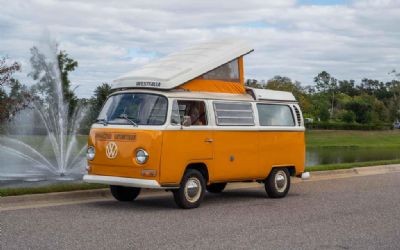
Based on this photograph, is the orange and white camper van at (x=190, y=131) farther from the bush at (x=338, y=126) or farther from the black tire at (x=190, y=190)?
the bush at (x=338, y=126)

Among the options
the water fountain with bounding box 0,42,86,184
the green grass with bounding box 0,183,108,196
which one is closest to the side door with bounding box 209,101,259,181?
the green grass with bounding box 0,183,108,196

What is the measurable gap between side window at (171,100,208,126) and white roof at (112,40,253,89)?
1.31ft

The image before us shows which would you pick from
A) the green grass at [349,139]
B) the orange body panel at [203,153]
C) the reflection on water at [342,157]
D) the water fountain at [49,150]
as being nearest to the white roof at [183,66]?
the orange body panel at [203,153]

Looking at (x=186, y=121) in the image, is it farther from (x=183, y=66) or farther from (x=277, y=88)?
(x=277, y=88)

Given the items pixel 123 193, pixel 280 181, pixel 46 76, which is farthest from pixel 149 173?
pixel 46 76

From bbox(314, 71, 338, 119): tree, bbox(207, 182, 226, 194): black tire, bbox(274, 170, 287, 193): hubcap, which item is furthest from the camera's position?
bbox(314, 71, 338, 119): tree

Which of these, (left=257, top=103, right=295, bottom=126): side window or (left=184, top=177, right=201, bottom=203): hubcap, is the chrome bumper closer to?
(left=184, top=177, right=201, bottom=203): hubcap

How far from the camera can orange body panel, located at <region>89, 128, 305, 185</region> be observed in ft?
39.4

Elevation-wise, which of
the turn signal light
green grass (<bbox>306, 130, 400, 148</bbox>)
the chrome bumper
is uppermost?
the turn signal light

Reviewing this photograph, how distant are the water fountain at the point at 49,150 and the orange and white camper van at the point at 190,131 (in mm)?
5684

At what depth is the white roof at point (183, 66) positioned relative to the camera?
12.6 metres

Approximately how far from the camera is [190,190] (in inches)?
497

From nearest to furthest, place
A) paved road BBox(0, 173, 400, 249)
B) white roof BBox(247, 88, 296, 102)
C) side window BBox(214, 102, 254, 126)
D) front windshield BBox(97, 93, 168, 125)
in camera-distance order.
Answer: paved road BBox(0, 173, 400, 249) < front windshield BBox(97, 93, 168, 125) < side window BBox(214, 102, 254, 126) < white roof BBox(247, 88, 296, 102)

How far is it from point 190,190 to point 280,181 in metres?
3.14
